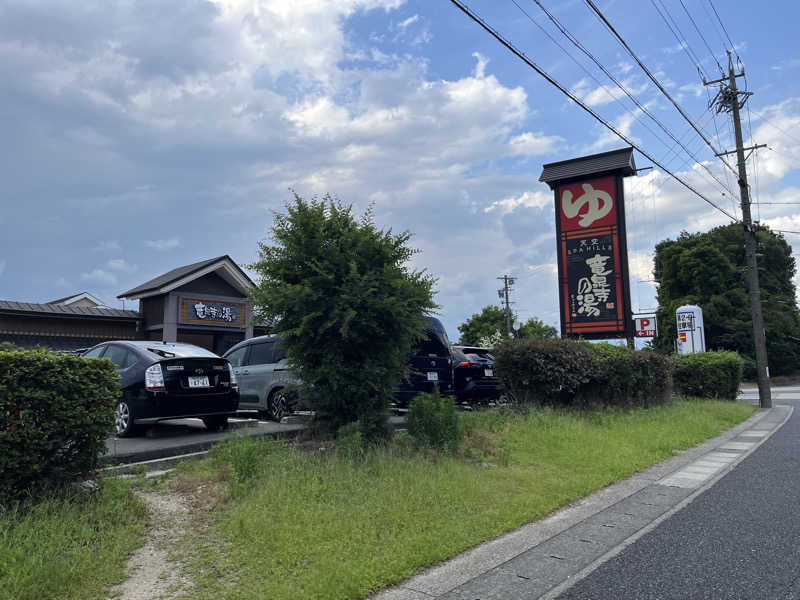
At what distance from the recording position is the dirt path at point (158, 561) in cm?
327

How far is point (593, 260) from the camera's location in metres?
18.5

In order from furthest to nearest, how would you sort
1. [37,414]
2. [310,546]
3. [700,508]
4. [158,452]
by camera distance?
[158,452]
[700,508]
[37,414]
[310,546]

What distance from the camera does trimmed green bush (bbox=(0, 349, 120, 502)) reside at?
396 centimetres

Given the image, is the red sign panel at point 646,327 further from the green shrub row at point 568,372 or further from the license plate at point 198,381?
the license plate at point 198,381

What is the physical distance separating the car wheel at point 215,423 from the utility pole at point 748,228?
1785 centimetres

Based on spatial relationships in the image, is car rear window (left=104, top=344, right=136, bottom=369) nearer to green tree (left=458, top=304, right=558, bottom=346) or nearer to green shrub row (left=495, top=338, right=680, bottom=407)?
green shrub row (left=495, top=338, right=680, bottom=407)

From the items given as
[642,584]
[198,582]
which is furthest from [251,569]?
[642,584]

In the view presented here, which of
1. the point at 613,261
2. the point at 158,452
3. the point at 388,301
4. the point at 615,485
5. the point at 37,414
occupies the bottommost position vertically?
the point at 615,485

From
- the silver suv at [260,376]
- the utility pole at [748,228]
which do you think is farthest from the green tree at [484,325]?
the silver suv at [260,376]

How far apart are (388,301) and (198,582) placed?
12.6 ft

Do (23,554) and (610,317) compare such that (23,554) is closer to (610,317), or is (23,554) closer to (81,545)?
(81,545)

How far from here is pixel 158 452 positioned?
245 inches

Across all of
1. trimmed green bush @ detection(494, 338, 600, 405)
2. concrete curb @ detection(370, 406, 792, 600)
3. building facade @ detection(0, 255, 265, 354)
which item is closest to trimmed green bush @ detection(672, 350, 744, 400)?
trimmed green bush @ detection(494, 338, 600, 405)

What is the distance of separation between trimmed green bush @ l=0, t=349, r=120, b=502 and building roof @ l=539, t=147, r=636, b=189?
57.6ft
